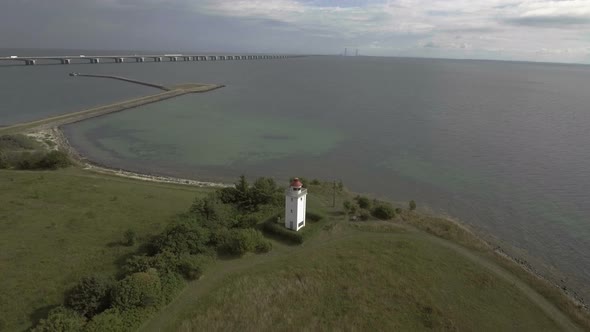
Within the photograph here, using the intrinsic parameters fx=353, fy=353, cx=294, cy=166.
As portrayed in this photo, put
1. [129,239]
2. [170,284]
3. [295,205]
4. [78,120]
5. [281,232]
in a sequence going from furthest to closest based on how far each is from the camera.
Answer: [78,120] < [281,232] < [295,205] < [129,239] < [170,284]

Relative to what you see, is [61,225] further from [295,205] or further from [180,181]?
[295,205]

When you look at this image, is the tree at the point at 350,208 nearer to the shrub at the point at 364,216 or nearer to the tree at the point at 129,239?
the shrub at the point at 364,216

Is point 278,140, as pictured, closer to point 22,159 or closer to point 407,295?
point 22,159

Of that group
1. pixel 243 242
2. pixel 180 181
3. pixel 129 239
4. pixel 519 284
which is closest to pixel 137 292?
pixel 129 239

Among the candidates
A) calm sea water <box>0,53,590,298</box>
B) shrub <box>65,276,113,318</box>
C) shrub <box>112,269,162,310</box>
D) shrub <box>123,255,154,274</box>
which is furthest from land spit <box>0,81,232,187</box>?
shrub <box>65,276,113,318</box>

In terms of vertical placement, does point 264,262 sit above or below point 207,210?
below

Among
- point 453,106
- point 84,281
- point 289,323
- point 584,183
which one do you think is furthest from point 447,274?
point 453,106

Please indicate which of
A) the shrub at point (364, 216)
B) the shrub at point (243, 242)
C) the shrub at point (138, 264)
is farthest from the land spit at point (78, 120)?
the shrub at point (138, 264)
